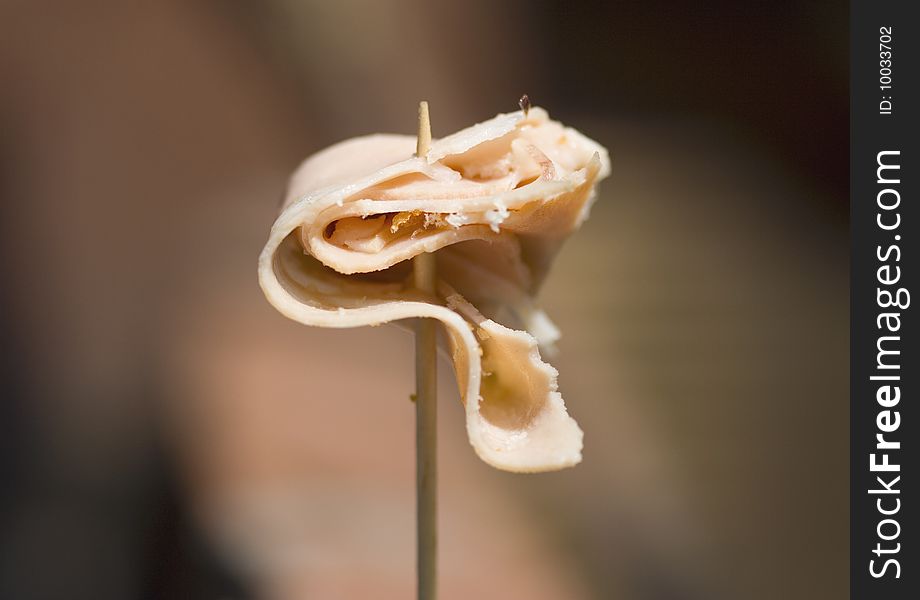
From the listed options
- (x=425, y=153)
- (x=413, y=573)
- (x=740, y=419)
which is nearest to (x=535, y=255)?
(x=425, y=153)

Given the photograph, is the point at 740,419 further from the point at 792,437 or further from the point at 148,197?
the point at 148,197

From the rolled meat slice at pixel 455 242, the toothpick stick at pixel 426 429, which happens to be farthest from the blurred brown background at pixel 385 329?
the rolled meat slice at pixel 455 242

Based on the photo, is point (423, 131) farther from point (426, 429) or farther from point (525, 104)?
point (426, 429)

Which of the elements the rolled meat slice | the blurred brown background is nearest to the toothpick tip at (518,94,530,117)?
the rolled meat slice

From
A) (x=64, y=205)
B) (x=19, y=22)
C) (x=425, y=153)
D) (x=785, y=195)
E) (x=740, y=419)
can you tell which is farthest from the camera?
(x=785, y=195)

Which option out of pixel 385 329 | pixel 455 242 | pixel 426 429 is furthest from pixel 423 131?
pixel 385 329

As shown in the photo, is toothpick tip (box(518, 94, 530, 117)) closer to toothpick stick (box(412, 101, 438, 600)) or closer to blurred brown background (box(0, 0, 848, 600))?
toothpick stick (box(412, 101, 438, 600))

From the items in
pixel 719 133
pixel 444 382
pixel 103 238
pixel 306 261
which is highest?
pixel 719 133
